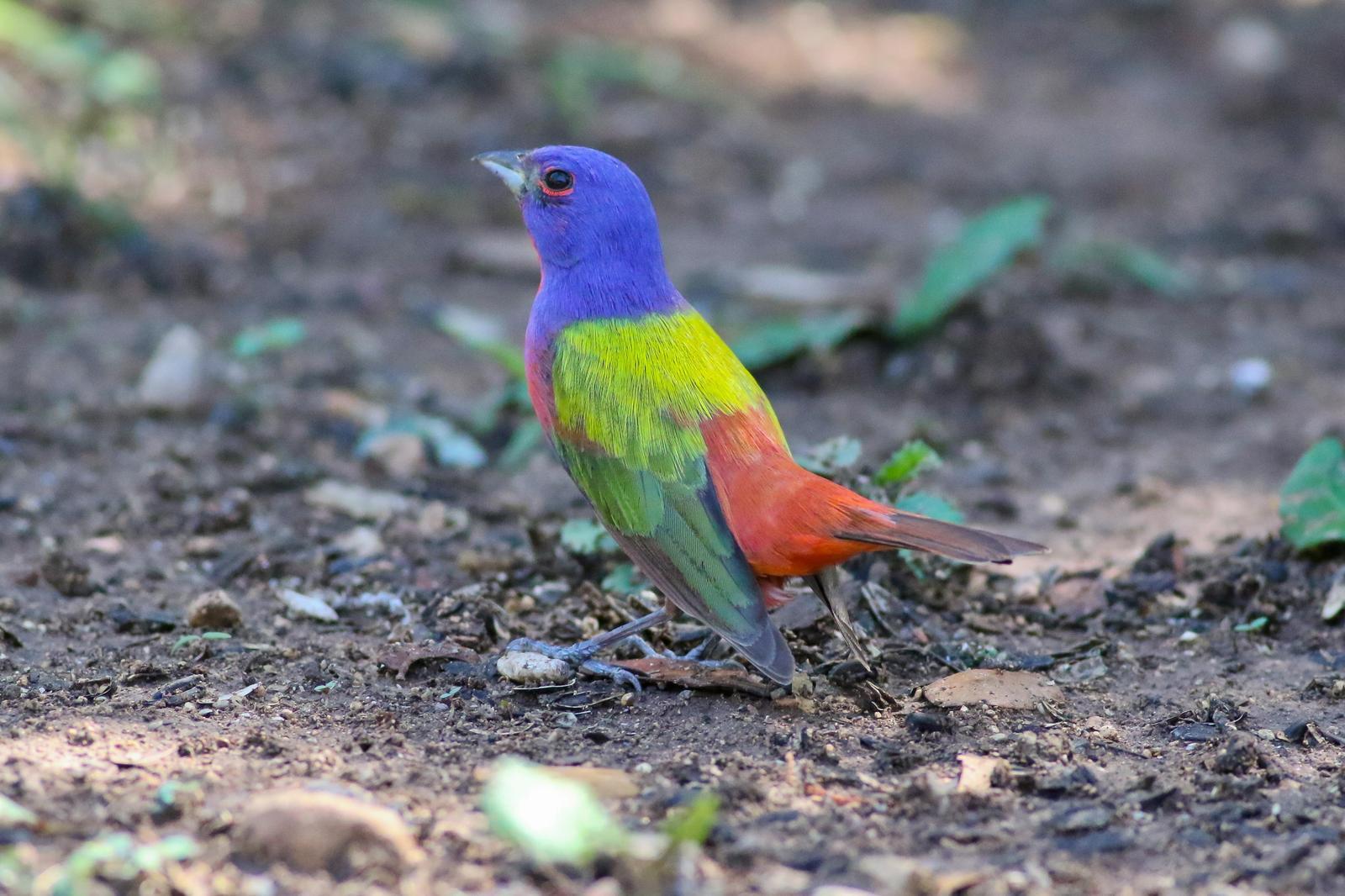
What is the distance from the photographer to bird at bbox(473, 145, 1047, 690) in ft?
11.8

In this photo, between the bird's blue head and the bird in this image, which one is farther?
the bird's blue head

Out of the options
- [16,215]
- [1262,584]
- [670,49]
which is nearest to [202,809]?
[1262,584]

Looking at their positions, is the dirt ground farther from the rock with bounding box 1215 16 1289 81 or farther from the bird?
the bird

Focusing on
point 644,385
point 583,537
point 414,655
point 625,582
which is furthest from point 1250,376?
point 414,655

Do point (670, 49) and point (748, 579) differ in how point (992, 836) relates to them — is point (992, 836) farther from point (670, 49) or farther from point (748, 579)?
point (670, 49)

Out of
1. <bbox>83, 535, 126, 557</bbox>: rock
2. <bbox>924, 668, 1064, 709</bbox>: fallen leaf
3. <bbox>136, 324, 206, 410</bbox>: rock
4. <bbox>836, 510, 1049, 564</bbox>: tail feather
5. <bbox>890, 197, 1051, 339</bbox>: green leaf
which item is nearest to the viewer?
<bbox>836, 510, 1049, 564</bbox>: tail feather

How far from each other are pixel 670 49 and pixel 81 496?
7109 millimetres

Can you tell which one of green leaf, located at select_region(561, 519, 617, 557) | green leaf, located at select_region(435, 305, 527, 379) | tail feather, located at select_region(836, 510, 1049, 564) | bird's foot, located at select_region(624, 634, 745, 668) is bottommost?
bird's foot, located at select_region(624, 634, 745, 668)

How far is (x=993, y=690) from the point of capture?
3.85 m

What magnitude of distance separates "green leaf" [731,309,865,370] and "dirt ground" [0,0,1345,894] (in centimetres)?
14

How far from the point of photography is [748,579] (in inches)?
145

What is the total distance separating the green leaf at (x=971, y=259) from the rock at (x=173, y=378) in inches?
122

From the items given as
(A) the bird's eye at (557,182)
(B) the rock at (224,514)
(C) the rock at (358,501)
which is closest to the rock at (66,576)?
(B) the rock at (224,514)

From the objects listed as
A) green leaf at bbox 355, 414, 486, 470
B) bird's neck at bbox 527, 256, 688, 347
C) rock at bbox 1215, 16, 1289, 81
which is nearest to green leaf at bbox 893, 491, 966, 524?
bird's neck at bbox 527, 256, 688, 347
